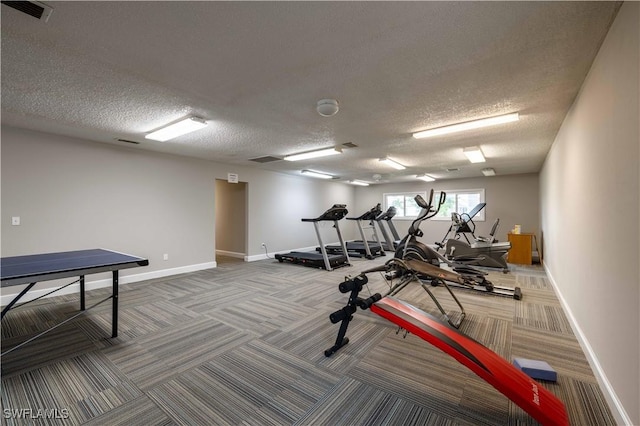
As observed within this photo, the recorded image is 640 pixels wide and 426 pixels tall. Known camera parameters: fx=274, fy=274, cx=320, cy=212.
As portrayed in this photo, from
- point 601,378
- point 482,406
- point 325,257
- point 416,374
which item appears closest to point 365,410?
point 416,374

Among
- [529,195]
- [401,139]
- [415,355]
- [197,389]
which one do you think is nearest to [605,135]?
[415,355]

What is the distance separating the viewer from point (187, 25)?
1.75 m

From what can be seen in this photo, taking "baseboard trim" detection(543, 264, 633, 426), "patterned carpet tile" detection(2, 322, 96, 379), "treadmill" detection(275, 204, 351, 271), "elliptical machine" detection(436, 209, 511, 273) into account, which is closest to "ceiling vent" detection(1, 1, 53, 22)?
"patterned carpet tile" detection(2, 322, 96, 379)

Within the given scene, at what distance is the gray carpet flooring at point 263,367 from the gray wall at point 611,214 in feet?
1.21

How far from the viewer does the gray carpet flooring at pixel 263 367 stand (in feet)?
5.72

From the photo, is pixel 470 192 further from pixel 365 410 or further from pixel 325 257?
pixel 365 410

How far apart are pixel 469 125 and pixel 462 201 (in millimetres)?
6514

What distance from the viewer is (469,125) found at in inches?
140

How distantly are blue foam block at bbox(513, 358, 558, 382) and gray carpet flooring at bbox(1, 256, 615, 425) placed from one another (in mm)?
47

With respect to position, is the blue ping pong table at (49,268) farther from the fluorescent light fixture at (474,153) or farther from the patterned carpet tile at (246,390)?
the fluorescent light fixture at (474,153)

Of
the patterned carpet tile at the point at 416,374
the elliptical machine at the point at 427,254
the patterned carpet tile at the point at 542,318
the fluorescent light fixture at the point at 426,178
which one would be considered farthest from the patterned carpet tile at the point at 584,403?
the fluorescent light fixture at the point at 426,178

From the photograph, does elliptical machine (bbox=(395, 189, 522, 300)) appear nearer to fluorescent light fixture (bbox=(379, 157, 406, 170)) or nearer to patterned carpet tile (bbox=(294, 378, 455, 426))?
fluorescent light fixture (bbox=(379, 157, 406, 170))

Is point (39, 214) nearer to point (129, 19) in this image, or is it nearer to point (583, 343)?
point (129, 19)

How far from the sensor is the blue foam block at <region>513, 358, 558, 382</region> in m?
2.05
